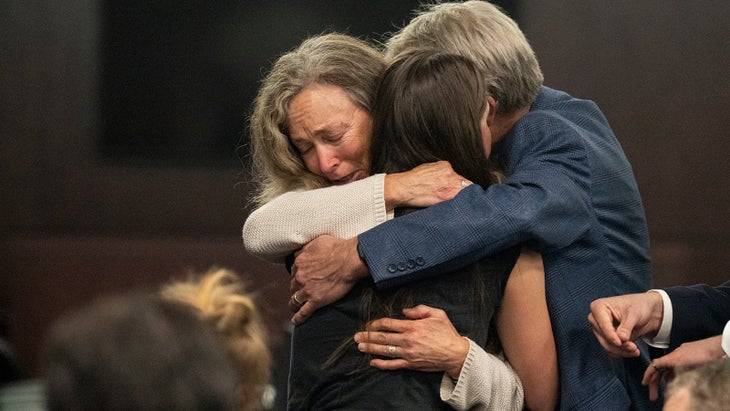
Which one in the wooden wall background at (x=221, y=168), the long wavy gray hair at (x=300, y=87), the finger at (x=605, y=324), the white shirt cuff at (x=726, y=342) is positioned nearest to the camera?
the white shirt cuff at (x=726, y=342)

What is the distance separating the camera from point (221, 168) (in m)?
4.98

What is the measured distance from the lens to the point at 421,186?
6.25 ft

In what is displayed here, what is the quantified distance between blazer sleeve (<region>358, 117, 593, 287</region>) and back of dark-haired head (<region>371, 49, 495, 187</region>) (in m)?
0.08

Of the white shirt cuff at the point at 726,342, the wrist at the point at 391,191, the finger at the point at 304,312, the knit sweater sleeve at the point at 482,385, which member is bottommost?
the knit sweater sleeve at the point at 482,385

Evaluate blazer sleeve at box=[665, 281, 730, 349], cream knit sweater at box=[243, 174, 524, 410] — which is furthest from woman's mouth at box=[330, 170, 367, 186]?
blazer sleeve at box=[665, 281, 730, 349]

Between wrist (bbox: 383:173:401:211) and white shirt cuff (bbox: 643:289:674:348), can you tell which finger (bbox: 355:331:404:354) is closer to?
wrist (bbox: 383:173:401:211)

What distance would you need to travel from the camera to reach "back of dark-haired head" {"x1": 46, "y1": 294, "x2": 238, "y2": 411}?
42.3 inches

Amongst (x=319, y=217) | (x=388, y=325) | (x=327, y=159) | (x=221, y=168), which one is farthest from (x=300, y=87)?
(x=221, y=168)

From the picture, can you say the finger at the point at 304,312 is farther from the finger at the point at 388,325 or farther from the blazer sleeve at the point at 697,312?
the blazer sleeve at the point at 697,312

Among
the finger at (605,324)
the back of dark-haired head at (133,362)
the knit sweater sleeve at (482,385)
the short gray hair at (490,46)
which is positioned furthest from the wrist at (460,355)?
the back of dark-haired head at (133,362)

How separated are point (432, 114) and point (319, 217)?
27cm

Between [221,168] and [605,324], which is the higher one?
[605,324]

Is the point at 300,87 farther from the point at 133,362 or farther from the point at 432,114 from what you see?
the point at 133,362

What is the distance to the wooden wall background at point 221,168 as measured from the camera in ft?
16.1
